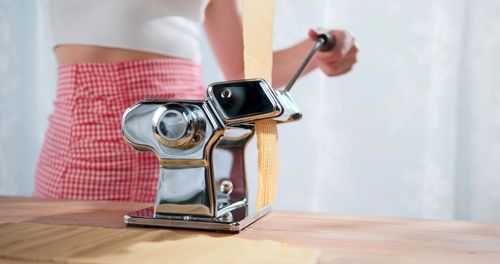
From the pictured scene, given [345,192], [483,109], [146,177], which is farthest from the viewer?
[345,192]

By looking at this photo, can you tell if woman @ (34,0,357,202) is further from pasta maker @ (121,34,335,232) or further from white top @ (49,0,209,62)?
pasta maker @ (121,34,335,232)

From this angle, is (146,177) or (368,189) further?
(368,189)

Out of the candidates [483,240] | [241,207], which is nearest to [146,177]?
[241,207]

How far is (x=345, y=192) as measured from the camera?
1.41m

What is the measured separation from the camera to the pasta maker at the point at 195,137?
0.56 meters

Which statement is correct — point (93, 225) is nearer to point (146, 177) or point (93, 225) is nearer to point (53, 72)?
point (146, 177)

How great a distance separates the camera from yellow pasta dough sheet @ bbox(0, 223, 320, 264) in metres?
0.46

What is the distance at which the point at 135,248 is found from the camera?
1.62 feet

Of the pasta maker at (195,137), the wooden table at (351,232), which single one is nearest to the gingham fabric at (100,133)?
the wooden table at (351,232)

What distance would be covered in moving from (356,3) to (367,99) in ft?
0.73

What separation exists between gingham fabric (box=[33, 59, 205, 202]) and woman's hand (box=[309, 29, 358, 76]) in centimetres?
27

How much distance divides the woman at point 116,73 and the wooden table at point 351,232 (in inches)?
8.4

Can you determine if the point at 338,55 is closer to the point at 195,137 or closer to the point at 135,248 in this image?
the point at 195,137

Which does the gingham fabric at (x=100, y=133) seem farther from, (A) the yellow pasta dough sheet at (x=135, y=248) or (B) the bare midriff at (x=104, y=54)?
(A) the yellow pasta dough sheet at (x=135, y=248)
